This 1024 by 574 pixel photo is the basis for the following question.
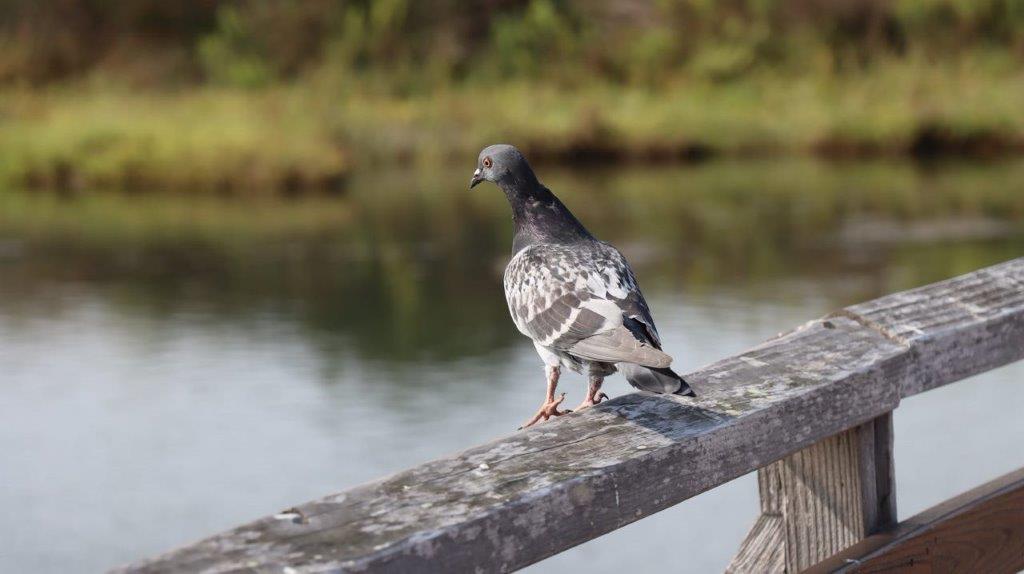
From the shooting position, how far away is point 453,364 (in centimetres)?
841

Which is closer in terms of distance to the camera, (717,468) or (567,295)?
(717,468)

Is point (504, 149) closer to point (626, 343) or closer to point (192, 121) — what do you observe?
point (626, 343)

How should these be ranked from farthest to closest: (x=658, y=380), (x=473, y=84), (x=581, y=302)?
(x=473, y=84) < (x=581, y=302) < (x=658, y=380)

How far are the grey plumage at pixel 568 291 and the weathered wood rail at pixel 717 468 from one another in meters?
0.17

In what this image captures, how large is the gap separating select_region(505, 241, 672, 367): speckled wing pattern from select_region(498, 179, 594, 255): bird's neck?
8cm

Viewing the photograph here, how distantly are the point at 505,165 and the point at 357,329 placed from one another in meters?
6.90

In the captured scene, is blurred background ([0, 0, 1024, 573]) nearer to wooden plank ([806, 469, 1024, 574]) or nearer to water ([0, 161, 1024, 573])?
water ([0, 161, 1024, 573])

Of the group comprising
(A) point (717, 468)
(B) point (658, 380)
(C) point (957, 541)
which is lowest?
(C) point (957, 541)

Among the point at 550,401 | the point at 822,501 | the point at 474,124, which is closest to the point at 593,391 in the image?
the point at 550,401

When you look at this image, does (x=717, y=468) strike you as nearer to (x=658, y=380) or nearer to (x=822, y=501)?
(x=658, y=380)

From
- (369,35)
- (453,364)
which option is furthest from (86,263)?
(369,35)

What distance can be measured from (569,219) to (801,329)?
2.55ft

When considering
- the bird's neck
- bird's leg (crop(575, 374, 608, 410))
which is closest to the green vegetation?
the bird's neck

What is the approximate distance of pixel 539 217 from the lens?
8.10 ft
